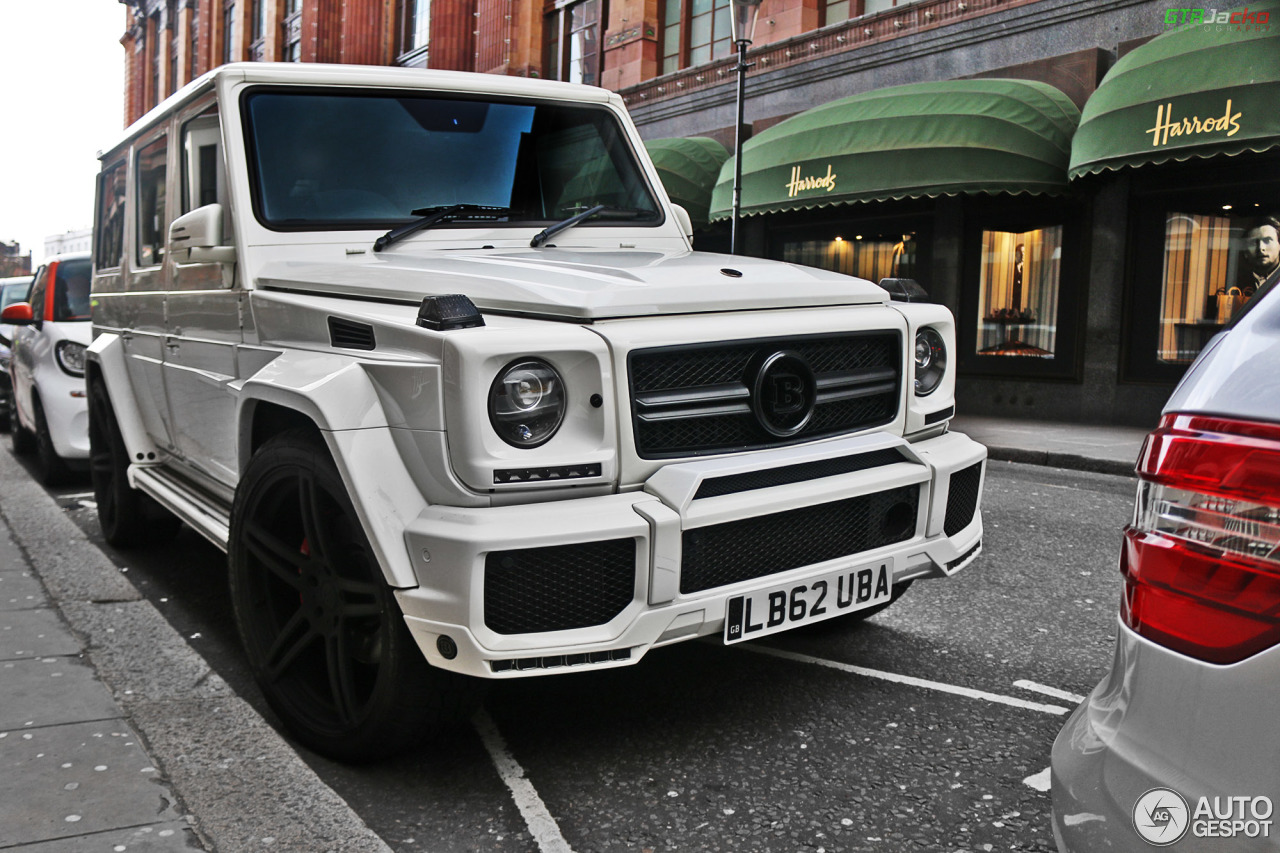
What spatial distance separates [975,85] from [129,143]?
1062cm

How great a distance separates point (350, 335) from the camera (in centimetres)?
292

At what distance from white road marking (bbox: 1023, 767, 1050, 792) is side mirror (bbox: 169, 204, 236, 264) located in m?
2.92

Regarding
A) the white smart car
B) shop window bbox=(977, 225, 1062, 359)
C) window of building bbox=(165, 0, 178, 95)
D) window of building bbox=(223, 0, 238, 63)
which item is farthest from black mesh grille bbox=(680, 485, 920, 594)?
window of building bbox=(165, 0, 178, 95)

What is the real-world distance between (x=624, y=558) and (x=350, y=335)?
1.00 meters

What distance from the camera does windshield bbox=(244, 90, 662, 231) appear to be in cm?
374

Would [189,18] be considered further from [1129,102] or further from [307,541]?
[307,541]

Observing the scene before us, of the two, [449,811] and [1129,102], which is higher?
[1129,102]

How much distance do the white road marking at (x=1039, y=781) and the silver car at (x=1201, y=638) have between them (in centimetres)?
148

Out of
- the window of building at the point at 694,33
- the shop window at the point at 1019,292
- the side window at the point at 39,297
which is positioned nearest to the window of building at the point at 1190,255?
the shop window at the point at 1019,292

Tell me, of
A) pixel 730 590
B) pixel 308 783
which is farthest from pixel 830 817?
pixel 308 783

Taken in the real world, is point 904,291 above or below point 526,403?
above

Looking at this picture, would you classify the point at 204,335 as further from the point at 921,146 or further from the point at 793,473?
the point at 921,146

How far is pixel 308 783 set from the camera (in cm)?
272

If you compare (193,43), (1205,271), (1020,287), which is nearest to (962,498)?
(1205,271)
